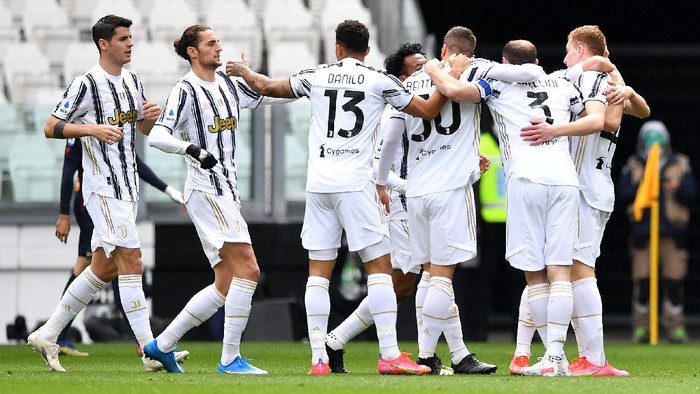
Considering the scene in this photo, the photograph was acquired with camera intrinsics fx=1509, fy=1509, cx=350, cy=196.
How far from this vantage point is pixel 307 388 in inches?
297

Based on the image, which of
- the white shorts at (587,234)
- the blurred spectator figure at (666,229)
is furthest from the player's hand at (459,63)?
the blurred spectator figure at (666,229)

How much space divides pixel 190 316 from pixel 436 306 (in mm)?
1425

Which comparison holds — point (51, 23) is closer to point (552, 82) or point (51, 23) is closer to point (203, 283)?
point (203, 283)

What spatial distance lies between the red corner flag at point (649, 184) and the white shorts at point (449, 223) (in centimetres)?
661

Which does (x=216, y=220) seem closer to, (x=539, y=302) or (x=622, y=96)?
(x=539, y=302)

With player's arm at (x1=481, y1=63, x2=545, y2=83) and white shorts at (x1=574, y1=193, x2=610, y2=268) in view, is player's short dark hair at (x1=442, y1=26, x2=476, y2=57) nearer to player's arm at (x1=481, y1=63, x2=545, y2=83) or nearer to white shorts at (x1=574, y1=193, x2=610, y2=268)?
player's arm at (x1=481, y1=63, x2=545, y2=83)

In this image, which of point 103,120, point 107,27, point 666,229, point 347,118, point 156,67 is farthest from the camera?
point 156,67

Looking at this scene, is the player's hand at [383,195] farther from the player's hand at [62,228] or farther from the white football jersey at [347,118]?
the player's hand at [62,228]

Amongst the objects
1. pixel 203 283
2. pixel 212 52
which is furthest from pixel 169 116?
A: pixel 203 283

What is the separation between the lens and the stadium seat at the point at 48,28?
57.3 ft

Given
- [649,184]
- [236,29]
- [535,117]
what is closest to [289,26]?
[236,29]

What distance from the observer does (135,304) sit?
9148 mm

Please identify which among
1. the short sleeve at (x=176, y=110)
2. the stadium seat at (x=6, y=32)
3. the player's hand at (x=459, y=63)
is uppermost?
the stadium seat at (x=6, y=32)

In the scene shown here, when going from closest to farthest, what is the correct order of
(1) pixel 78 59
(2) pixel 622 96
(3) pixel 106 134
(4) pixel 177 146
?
1. (4) pixel 177 146
2. (3) pixel 106 134
3. (2) pixel 622 96
4. (1) pixel 78 59
